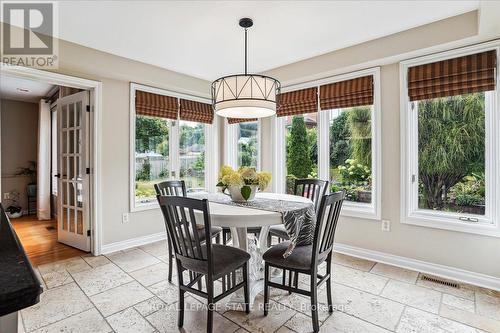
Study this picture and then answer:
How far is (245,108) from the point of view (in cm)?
245

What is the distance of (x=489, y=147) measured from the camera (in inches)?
103

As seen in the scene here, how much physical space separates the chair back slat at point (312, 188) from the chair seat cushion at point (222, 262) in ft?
4.18

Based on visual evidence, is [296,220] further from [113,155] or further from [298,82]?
[113,155]

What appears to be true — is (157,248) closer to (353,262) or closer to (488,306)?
(353,262)

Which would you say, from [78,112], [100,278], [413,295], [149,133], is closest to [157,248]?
[100,278]

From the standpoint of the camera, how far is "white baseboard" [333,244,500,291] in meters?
2.58

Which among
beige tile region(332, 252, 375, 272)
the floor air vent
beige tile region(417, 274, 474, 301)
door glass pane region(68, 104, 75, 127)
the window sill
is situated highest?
door glass pane region(68, 104, 75, 127)

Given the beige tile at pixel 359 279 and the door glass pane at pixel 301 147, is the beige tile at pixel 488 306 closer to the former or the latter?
the beige tile at pixel 359 279


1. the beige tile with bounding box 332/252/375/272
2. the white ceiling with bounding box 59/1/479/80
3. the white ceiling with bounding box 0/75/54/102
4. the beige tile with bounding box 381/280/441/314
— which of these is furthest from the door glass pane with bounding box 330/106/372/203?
the white ceiling with bounding box 0/75/54/102

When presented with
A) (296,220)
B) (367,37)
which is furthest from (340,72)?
(296,220)

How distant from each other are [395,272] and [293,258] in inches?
63.0

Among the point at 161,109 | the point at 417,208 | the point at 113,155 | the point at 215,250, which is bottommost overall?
the point at 215,250

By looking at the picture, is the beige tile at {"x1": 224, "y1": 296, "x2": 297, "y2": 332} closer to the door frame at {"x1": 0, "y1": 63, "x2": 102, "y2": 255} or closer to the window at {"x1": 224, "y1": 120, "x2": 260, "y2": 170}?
the door frame at {"x1": 0, "y1": 63, "x2": 102, "y2": 255}

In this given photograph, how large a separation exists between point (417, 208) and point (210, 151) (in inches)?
131
